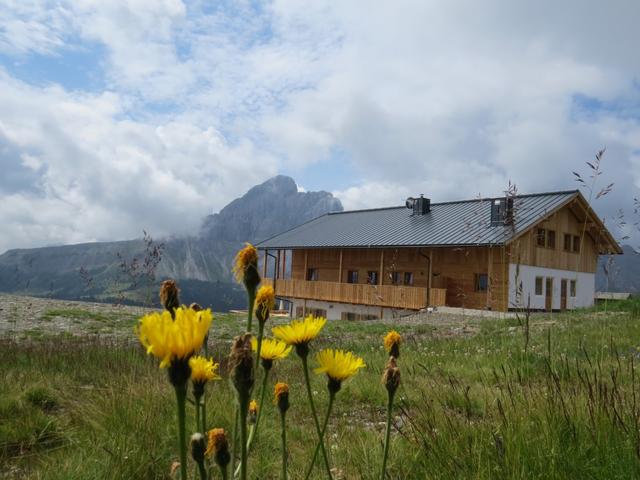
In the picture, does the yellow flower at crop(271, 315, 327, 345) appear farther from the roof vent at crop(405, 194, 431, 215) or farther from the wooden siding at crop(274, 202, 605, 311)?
the roof vent at crop(405, 194, 431, 215)

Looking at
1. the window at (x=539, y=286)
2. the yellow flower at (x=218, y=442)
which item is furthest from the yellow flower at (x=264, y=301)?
the window at (x=539, y=286)

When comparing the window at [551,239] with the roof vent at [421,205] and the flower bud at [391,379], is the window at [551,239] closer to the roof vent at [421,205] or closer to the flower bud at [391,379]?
the roof vent at [421,205]

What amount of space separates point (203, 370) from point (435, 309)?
25.0 meters

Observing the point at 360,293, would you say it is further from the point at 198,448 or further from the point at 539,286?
the point at 198,448

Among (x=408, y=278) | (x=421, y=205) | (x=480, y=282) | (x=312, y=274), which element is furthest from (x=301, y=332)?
(x=312, y=274)

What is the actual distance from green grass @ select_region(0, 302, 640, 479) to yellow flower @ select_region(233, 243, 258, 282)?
55.4 inches

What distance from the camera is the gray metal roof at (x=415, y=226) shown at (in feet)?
87.1

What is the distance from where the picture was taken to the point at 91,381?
5.95 m

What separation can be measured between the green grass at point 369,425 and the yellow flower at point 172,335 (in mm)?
1662

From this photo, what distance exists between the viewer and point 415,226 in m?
31.9

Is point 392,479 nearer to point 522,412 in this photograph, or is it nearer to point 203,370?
point 522,412

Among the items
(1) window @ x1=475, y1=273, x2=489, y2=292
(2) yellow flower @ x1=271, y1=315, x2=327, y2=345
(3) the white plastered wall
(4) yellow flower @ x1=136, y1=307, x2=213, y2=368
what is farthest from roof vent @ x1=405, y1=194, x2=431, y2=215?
(4) yellow flower @ x1=136, y1=307, x2=213, y2=368

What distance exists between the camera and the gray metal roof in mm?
26562

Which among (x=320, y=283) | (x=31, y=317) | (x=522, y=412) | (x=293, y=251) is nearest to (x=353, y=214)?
(x=293, y=251)
